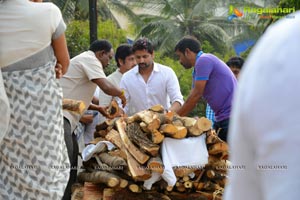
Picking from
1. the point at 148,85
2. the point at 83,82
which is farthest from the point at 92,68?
the point at 148,85

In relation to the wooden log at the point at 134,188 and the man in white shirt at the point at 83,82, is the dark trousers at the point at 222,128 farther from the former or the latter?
the wooden log at the point at 134,188

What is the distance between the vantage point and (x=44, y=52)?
4.04 metres

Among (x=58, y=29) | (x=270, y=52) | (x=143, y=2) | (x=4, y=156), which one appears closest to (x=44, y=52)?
(x=58, y=29)

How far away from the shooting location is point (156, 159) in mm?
5051

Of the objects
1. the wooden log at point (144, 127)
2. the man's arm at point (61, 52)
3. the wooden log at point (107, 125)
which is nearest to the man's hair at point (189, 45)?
the wooden log at point (107, 125)

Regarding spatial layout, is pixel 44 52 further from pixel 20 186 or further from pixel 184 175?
pixel 184 175

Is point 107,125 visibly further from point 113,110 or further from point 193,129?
point 193,129

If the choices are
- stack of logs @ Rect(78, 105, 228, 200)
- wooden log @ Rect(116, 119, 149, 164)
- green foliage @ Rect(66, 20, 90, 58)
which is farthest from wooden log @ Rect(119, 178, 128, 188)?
green foliage @ Rect(66, 20, 90, 58)

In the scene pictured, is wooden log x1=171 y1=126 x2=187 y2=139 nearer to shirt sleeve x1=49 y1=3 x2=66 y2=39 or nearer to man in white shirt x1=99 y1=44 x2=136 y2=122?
shirt sleeve x1=49 y1=3 x2=66 y2=39

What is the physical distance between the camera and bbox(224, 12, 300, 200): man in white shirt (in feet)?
3.91

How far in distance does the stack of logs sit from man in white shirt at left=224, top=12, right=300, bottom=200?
3.71 m

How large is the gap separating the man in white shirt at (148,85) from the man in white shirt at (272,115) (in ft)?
17.8

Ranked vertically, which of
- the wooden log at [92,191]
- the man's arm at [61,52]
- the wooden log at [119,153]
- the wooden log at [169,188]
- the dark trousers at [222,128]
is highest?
the man's arm at [61,52]

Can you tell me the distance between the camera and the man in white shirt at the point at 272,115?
3.91ft
